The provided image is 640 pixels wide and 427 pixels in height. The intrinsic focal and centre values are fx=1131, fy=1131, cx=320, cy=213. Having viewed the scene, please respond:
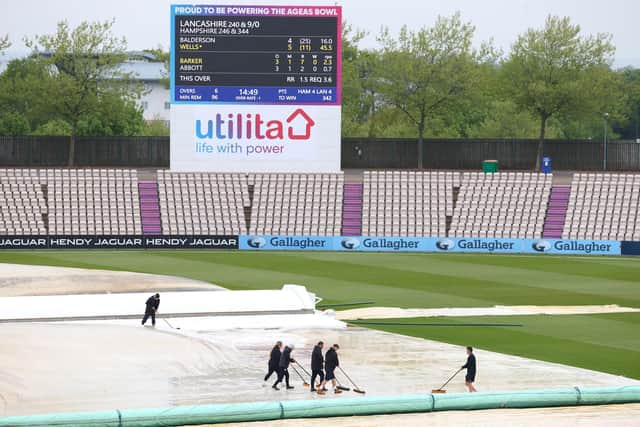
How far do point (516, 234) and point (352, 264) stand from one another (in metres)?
12.8

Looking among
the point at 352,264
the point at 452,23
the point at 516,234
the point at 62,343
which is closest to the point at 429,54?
the point at 452,23

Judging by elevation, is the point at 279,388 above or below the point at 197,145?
below

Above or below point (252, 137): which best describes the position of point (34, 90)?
above

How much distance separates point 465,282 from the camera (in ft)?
166

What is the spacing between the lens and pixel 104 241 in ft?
210

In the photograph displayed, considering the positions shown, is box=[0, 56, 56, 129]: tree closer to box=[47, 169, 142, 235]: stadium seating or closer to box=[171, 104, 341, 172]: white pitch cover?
box=[47, 169, 142, 235]: stadium seating

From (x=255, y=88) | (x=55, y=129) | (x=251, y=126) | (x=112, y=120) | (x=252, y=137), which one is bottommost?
(x=55, y=129)

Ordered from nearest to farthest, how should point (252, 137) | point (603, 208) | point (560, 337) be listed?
1. point (560, 337)
2. point (252, 137)
3. point (603, 208)

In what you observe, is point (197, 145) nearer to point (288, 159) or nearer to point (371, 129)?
point (288, 159)

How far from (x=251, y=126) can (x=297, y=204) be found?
6.81 m

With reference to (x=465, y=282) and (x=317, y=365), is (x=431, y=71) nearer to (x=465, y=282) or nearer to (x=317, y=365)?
(x=465, y=282)

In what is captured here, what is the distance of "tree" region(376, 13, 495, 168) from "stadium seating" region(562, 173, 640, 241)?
12496mm

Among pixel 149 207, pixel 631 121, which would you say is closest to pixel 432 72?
pixel 149 207

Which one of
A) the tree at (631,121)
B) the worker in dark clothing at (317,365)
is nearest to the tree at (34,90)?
the worker in dark clothing at (317,365)
